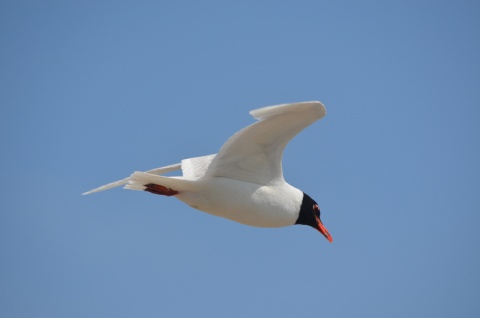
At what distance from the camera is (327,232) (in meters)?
13.2

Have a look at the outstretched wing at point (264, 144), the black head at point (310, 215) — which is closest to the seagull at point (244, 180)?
the outstretched wing at point (264, 144)

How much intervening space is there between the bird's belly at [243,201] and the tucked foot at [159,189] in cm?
16

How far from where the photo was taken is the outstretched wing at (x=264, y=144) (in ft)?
33.6

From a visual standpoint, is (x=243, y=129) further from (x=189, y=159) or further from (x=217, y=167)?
(x=189, y=159)

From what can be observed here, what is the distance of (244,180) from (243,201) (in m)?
0.28

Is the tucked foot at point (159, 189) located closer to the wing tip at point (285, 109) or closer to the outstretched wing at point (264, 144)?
the outstretched wing at point (264, 144)

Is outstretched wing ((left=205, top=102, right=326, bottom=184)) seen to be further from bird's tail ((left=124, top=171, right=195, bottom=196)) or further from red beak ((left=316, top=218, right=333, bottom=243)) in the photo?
red beak ((left=316, top=218, right=333, bottom=243))

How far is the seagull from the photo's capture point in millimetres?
10758

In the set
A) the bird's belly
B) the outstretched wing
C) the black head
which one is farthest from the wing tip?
the black head

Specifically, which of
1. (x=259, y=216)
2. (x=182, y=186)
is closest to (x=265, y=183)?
(x=259, y=216)

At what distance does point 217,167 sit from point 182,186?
0.55m

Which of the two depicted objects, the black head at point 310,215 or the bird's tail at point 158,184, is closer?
the bird's tail at point 158,184

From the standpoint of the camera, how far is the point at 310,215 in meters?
12.7

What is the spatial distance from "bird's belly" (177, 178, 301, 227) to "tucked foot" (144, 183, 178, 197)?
16 centimetres
